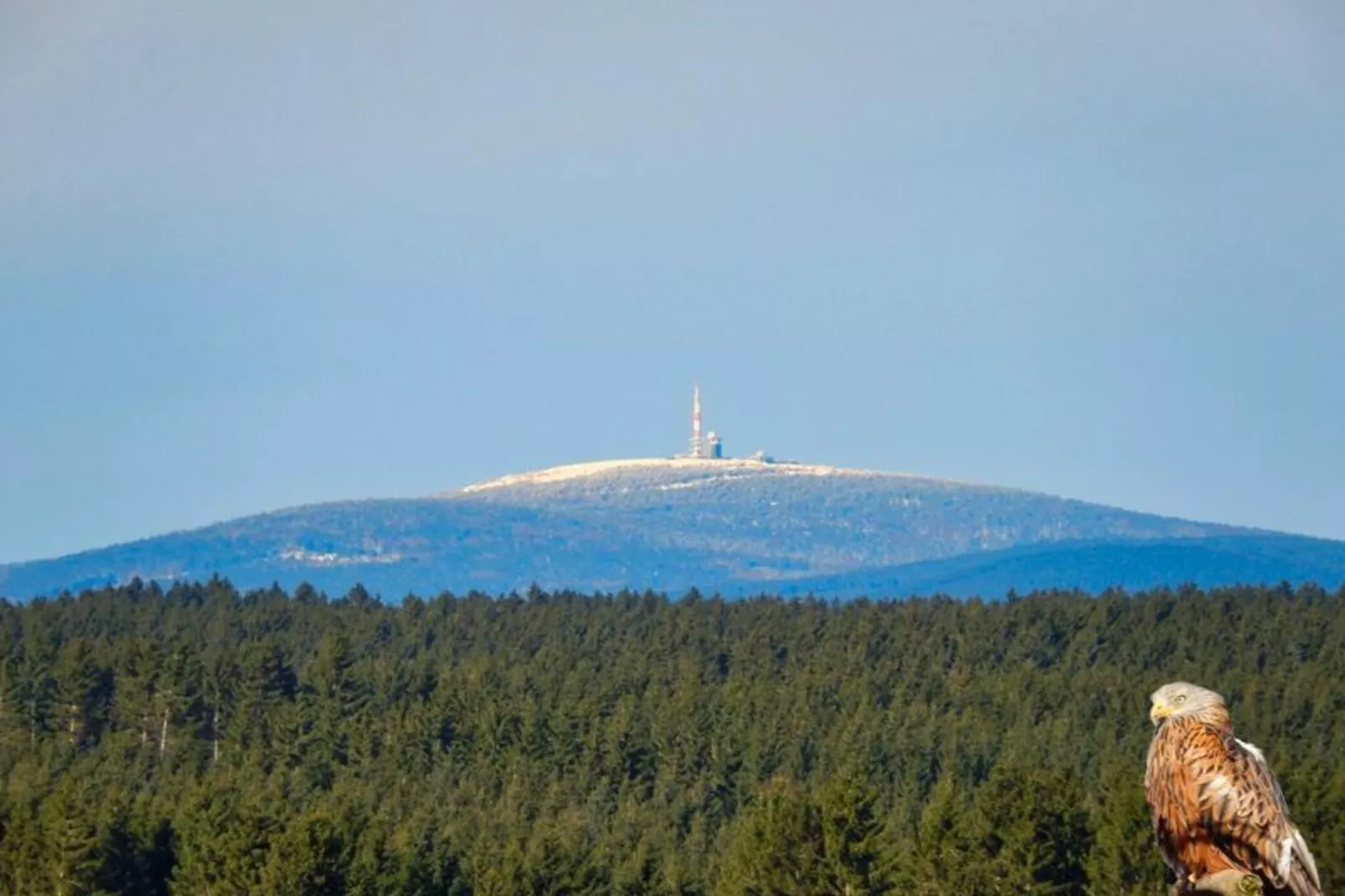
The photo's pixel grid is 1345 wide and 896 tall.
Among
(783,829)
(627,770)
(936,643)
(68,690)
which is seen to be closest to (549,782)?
(627,770)

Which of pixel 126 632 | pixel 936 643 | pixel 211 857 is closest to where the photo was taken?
pixel 211 857

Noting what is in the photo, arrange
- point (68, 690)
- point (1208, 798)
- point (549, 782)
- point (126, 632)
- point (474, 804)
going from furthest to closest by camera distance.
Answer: point (126, 632) < point (68, 690) < point (549, 782) < point (474, 804) < point (1208, 798)

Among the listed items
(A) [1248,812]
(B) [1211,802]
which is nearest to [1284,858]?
(A) [1248,812]

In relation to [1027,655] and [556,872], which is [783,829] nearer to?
[556,872]

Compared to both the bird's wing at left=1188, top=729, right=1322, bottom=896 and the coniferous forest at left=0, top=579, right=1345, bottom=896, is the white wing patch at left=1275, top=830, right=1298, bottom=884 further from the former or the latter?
the coniferous forest at left=0, top=579, right=1345, bottom=896

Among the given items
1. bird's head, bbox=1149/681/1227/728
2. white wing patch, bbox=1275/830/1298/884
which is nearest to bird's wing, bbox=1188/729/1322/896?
white wing patch, bbox=1275/830/1298/884

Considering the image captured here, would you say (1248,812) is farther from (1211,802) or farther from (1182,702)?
(1182,702)

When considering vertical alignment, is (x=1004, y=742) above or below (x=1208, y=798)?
below
